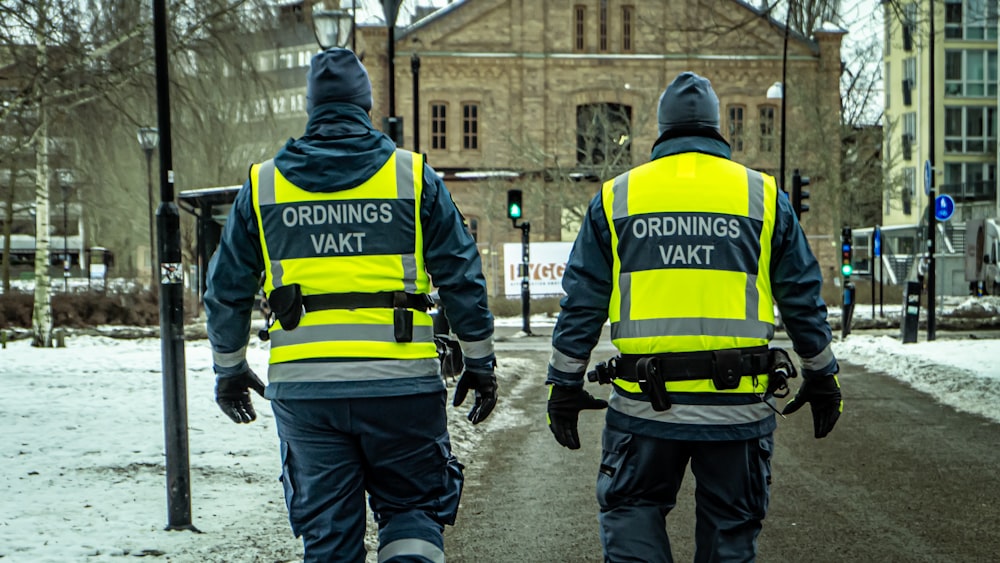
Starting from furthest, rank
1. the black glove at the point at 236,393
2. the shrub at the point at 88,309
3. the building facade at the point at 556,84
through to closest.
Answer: the building facade at the point at 556,84 < the shrub at the point at 88,309 < the black glove at the point at 236,393

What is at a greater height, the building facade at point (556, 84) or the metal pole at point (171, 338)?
the building facade at point (556, 84)

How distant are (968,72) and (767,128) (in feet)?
64.5

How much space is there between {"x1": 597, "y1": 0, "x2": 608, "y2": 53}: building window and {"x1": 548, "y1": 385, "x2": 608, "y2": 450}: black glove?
150 feet

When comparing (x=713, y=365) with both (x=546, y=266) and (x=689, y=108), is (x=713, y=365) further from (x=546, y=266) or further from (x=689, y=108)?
(x=546, y=266)

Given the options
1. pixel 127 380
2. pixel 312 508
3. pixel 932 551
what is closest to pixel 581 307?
pixel 312 508

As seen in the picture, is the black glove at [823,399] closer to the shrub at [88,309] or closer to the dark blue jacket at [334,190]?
the dark blue jacket at [334,190]

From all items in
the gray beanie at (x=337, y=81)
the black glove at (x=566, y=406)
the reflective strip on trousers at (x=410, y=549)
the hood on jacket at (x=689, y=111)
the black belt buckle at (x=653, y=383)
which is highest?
the gray beanie at (x=337, y=81)

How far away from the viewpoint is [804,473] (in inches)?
334

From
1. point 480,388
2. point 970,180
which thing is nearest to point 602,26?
point 970,180

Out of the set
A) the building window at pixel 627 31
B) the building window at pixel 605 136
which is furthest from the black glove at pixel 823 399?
the building window at pixel 627 31

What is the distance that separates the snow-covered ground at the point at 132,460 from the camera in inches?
234

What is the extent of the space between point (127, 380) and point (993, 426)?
9101 millimetres

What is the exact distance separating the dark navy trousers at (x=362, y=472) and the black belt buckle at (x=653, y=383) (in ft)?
2.22

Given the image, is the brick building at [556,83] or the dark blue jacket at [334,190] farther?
the brick building at [556,83]
